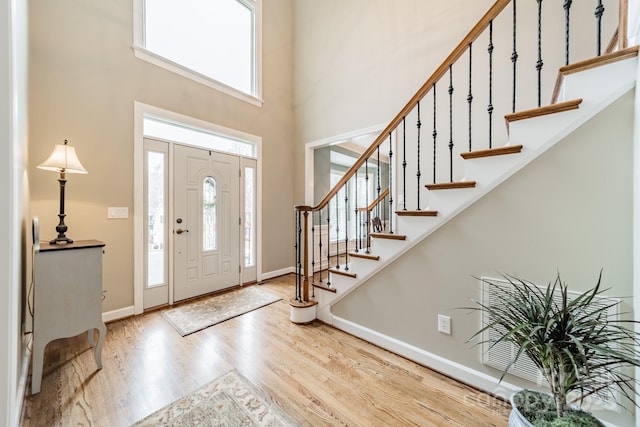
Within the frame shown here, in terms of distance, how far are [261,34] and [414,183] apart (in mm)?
3403

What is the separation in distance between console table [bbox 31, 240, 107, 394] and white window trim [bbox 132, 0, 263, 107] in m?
2.29

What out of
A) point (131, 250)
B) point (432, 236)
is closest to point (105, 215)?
point (131, 250)

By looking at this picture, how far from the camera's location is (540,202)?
4.71ft

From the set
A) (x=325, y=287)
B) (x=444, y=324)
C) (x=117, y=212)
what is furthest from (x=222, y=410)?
(x=117, y=212)

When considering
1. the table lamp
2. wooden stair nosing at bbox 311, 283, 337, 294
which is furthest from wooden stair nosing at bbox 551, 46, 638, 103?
the table lamp

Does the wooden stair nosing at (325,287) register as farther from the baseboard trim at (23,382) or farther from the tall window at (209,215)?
the baseboard trim at (23,382)

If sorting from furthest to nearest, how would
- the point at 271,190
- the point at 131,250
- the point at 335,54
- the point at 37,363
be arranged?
the point at 271,190 < the point at 335,54 < the point at 131,250 < the point at 37,363

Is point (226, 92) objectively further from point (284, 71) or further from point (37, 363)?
point (37, 363)

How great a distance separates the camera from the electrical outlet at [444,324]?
1767 mm

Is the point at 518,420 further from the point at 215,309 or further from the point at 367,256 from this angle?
the point at 215,309

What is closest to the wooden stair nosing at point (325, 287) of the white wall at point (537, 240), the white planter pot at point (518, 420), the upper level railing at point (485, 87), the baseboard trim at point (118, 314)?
the upper level railing at point (485, 87)

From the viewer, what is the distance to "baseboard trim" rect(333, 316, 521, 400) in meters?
1.58

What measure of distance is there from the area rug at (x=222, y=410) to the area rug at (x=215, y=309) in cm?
91

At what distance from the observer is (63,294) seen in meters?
1.72
